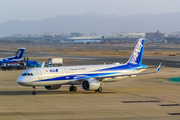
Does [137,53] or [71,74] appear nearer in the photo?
[71,74]

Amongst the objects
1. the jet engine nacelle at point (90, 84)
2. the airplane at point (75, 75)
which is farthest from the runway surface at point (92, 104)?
the airplane at point (75, 75)

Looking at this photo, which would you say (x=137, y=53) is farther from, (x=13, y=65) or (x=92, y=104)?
(x=13, y=65)

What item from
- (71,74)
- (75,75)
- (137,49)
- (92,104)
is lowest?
(92,104)

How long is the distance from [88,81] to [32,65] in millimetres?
52307

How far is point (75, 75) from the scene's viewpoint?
43.0 metres

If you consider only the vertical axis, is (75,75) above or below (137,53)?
below

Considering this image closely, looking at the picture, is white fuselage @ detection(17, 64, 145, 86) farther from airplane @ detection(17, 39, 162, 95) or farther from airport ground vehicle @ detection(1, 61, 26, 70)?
airport ground vehicle @ detection(1, 61, 26, 70)

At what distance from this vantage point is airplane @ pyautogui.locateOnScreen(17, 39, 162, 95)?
1590 inches

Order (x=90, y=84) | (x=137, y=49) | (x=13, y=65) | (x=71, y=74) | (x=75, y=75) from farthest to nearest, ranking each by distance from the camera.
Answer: (x=13, y=65), (x=137, y=49), (x=75, y=75), (x=71, y=74), (x=90, y=84)

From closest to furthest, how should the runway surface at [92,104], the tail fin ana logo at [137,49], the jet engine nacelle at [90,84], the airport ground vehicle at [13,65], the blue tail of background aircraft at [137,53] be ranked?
1. the runway surface at [92,104]
2. the jet engine nacelle at [90,84]
3. the blue tail of background aircraft at [137,53]
4. the tail fin ana logo at [137,49]
5. the airport ground vehicle at [13,65]

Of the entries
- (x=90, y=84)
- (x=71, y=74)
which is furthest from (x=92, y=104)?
(x=71, y=74)

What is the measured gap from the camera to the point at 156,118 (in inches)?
1105

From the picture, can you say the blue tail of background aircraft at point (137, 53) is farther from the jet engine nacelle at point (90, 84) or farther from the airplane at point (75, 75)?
the jet engine nacelle at point (90, 84)

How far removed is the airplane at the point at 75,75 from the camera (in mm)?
40375
